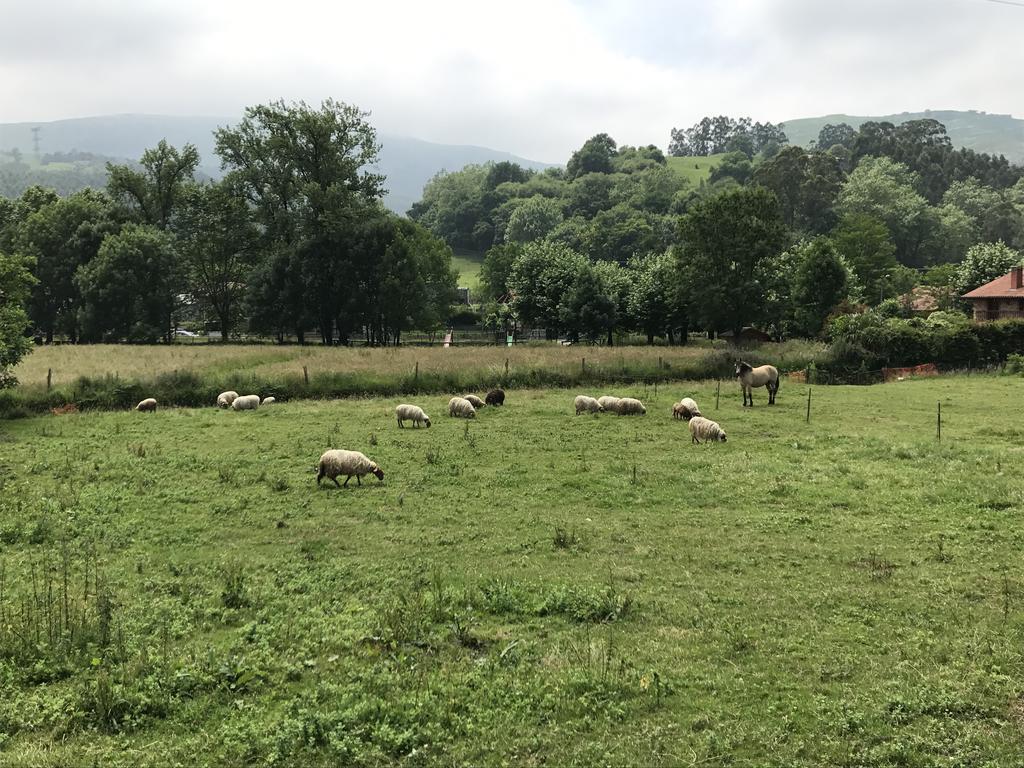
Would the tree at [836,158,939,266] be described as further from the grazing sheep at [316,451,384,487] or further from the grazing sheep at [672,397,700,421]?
the grazing sheep at [316,451,384,487]

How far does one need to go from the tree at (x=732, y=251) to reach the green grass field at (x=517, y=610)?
3527cm

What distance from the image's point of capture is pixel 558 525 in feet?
39.4

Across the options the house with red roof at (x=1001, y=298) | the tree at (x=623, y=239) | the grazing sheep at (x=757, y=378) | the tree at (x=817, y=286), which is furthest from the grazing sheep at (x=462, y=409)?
the tree at (x=623, y=239)

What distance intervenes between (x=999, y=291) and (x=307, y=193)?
5873 cm

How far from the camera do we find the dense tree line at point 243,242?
55.9 m

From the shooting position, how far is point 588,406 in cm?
2481

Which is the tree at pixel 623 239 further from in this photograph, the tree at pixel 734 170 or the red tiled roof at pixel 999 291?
the tree at pixel 734 170

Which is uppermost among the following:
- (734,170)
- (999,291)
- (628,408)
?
(734,170)

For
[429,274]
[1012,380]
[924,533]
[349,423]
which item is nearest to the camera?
[924,533]

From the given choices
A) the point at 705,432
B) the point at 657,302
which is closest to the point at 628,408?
the point at 705,432

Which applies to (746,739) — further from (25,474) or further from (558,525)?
(25,474)

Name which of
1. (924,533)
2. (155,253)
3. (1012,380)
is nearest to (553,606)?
(924,533)

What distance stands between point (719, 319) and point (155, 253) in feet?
158

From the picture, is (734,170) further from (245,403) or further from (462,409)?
(245,403)
